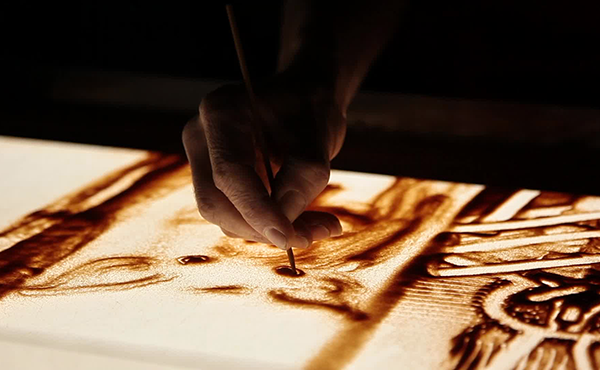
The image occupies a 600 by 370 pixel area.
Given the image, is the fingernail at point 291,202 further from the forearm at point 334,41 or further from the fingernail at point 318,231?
the forearm at point 334,41

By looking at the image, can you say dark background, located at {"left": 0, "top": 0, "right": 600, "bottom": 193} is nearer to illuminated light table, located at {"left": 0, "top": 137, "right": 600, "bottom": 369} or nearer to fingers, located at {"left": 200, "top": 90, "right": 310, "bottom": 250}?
illuminated light table, located at {"left": 0, "top": 137, "right": 600, "bottom": 369}

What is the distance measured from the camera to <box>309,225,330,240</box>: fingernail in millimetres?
1023

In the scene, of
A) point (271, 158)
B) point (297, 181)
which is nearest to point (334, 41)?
point (271, 158)

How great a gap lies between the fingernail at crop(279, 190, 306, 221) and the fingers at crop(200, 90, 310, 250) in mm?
32

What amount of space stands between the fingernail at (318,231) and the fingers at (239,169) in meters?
0.03

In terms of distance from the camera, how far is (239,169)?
0.97 m

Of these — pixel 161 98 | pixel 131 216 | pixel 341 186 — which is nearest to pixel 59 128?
pixel 161 98

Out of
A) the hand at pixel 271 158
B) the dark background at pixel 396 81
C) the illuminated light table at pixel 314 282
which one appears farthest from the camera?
the dark background at pixel 396 81

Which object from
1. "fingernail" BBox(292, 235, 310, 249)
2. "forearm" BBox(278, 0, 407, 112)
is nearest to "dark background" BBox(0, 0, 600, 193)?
"forearm" BBox(278, 0, 407, 112)

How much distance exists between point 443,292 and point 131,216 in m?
0.50

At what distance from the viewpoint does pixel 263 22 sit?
6.93 feet

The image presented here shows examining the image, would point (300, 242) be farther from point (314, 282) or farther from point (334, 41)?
point (334, 41)

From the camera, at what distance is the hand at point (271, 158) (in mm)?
950

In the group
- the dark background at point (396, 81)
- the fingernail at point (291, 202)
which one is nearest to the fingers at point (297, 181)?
the fingernail at point (291, 202)
